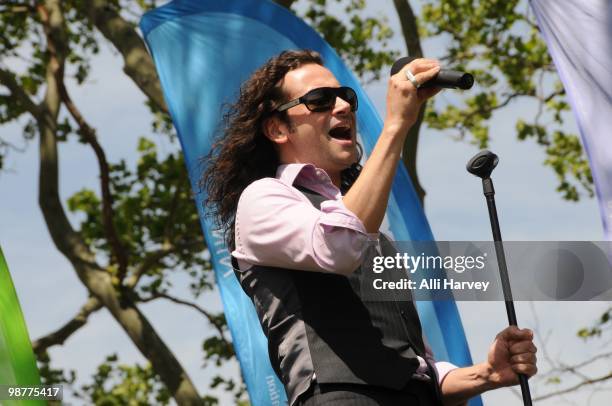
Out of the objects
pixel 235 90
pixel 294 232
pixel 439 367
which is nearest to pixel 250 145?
pixel 294 232

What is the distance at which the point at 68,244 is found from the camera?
7586mm

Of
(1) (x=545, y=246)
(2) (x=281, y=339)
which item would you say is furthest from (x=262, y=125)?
(1) (x=545, y=246)

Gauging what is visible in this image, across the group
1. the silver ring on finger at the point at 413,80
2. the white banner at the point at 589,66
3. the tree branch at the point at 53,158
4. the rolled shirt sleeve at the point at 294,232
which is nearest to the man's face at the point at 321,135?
the rolled shirt sleeve at the point at 294,232

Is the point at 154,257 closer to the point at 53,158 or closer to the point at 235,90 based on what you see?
the point at 53,158

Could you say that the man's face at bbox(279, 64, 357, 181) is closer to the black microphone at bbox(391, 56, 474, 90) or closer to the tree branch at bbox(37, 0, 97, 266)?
the black microphone at bbox(391, 56, 474, 90)

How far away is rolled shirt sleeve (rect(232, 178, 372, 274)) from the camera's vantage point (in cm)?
203

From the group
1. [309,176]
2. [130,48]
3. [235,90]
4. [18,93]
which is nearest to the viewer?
[309,176]

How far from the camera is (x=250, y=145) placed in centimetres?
250

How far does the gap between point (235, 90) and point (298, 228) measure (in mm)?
2559

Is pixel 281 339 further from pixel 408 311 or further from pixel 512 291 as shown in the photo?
pixel 512 291

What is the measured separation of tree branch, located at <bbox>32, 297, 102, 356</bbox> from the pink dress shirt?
651 cm

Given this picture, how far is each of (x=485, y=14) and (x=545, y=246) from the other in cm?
704

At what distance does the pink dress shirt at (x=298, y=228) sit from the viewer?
2029 mm

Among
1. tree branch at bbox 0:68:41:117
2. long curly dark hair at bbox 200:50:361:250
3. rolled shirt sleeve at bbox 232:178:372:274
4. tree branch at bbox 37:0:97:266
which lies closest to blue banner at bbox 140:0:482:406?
long curly dark hair at bbox 200:50:361:250
